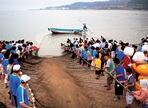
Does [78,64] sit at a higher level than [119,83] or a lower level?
lower

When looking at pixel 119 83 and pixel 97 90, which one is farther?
pixel 97 90

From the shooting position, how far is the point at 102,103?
8.48 m

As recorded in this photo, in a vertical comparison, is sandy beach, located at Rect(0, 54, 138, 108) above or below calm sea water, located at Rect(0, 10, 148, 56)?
above

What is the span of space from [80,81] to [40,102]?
3363mm

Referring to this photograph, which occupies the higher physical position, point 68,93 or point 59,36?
point 68,93

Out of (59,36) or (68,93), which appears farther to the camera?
(59,36)

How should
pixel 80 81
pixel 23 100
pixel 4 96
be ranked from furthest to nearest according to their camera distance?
pixel 80 81
pixel 4 96
pixel 23 100

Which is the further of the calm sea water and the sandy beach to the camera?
the calm sea water

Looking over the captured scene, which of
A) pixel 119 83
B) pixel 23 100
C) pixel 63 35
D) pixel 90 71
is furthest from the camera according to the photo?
pixel 63 35

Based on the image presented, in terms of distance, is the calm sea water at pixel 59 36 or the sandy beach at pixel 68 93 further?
the calm sea water at pixel 59 36

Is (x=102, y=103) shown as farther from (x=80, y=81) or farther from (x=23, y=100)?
(x=23, y=100)

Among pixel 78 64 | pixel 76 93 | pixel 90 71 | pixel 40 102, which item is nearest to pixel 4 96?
pixel 40 102

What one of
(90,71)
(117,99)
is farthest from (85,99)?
(90,71)

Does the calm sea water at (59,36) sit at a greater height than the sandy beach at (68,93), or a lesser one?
lesser
